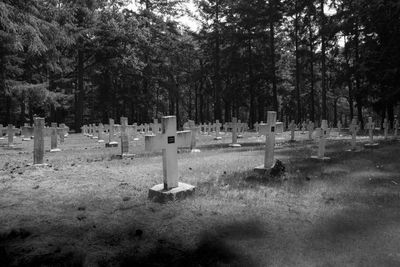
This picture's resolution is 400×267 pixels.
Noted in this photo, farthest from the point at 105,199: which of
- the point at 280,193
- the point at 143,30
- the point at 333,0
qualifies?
the point at 143,30

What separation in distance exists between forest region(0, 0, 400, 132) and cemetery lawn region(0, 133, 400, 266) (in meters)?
11.8

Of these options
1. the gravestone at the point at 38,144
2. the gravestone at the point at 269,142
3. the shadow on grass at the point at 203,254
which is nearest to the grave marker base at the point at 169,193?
the shadow on grass at the point at 203,254

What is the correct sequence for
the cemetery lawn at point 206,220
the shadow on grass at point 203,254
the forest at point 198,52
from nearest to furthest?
the shadow on grass at point 203,254 < the cemetery lawn at point 206,220 < the forest at point 198,52

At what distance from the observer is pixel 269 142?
24.7 feet

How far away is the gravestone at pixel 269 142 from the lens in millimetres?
7486

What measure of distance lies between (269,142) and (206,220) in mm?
3374

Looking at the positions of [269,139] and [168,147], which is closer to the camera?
[168,147]

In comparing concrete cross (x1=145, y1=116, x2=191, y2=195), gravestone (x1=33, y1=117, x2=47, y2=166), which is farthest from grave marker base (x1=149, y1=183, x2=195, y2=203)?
gravestone (x1=33, y1=117, x2=47, y2=166)

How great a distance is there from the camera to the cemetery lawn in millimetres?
3623

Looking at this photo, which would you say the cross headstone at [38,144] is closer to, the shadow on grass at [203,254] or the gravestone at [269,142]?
the gravestone at [269,142]

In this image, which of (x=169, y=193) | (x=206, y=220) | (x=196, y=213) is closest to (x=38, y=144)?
(x=169, y=193)

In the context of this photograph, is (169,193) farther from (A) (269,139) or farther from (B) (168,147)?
(A) (269,139)

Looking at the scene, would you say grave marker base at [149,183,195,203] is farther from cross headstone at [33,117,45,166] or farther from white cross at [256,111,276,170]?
cross headstone at [33,117,45,166]

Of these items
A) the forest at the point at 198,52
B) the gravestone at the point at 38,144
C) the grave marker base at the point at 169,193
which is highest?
the forest at the point at 198,52
